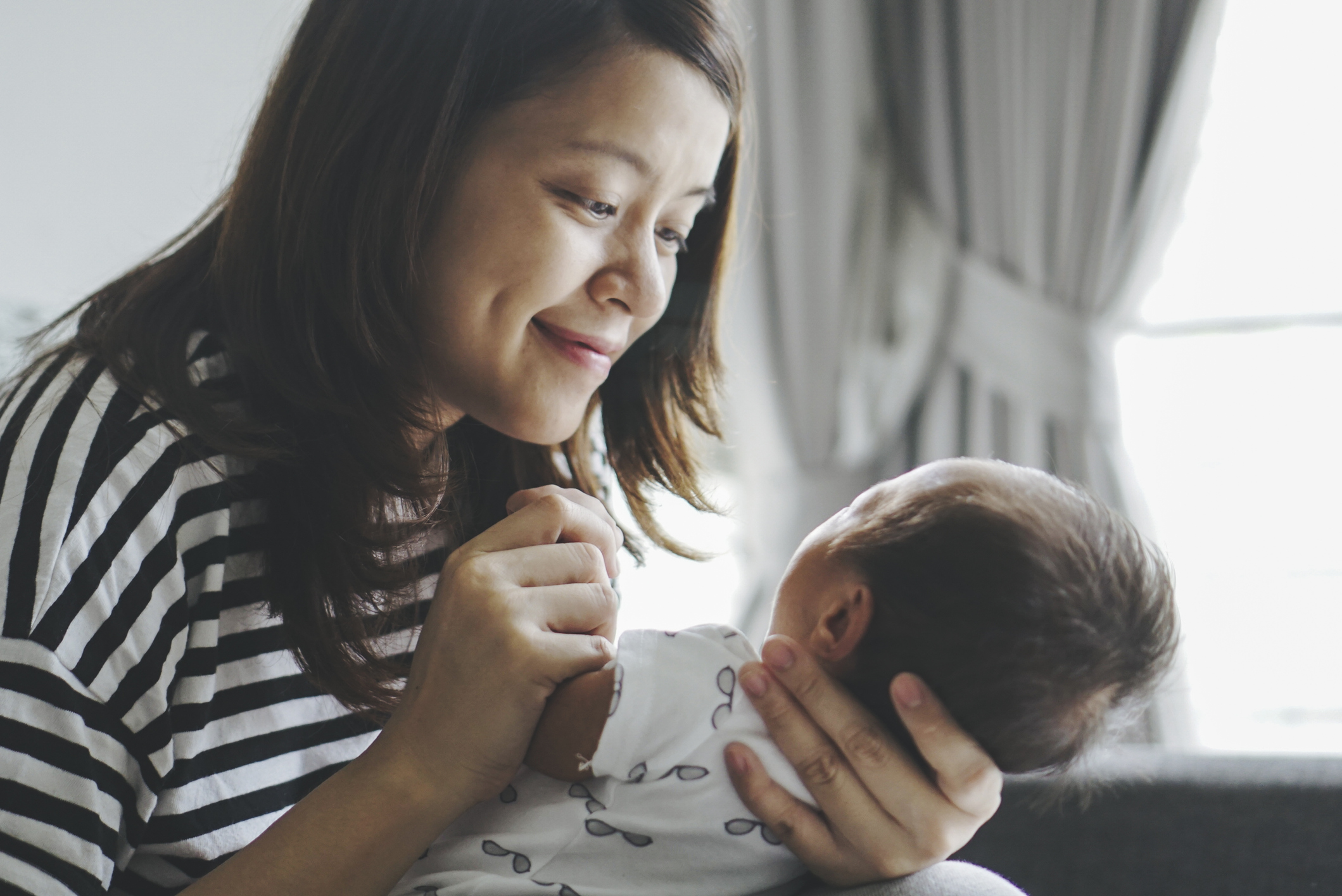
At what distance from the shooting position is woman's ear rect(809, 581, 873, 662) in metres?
0.77

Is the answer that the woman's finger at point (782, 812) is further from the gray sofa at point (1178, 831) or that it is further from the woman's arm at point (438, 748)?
the gray sofa at point (1178, 831)

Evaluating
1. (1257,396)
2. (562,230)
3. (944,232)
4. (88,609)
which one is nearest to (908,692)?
(562,230)

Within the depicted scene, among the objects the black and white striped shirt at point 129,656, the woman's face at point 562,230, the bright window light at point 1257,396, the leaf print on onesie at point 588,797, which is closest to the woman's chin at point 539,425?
the woman's face at point 562,230

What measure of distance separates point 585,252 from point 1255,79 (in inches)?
81.6

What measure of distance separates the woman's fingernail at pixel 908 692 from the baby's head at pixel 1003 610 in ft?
0.09

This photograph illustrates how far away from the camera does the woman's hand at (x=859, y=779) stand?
705mm

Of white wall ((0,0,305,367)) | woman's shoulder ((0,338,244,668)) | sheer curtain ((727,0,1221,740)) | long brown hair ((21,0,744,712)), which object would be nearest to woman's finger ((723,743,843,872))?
long brown hair ((21,0,744,712))

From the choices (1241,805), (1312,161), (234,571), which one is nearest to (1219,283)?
(1312,161)

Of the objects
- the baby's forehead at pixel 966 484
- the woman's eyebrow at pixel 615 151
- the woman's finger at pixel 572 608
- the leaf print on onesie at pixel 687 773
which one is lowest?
the leaf print on onesie at pixel 687 773

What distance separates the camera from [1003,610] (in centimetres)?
71

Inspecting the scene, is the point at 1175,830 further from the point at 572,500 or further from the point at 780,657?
the point at 572,500

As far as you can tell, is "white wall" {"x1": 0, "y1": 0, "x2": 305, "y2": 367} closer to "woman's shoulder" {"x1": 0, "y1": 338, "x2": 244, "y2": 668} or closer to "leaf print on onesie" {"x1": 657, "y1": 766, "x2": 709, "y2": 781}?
"woman's shoulder" {"x1": 0, "y1": 338, "x2": 244, "y2": 668}

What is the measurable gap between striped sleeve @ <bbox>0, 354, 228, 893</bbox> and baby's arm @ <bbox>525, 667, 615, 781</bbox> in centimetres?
28

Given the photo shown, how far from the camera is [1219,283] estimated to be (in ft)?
7.63
